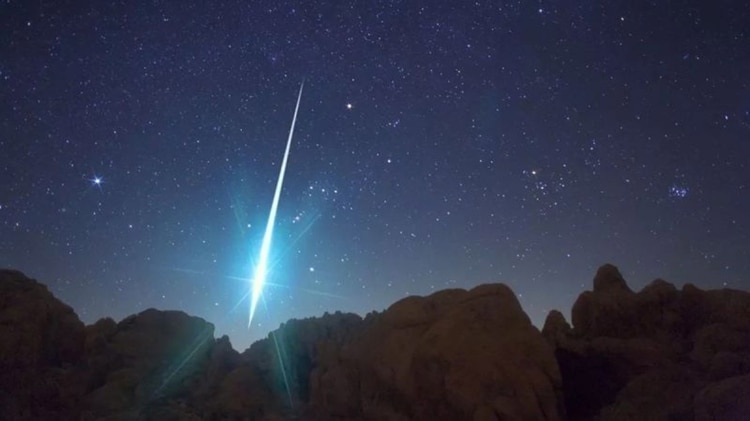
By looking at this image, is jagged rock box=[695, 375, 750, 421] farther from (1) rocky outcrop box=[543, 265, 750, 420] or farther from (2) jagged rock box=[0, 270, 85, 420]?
(2) jagged rock box=[0, 270, 85, 420]

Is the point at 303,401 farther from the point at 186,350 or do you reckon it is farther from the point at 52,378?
the point at 52,378

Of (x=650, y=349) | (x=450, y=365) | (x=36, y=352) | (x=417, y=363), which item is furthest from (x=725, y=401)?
(x=36, y=352)

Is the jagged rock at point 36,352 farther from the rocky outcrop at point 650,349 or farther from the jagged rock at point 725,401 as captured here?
the jagged rock at point 725,401

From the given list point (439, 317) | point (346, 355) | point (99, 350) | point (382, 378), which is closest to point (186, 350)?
point (99, 350)

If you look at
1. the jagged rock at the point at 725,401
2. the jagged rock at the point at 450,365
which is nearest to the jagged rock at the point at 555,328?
the jagged rock at the point at 450,365

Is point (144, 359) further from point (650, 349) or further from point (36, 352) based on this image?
point (650, 349)

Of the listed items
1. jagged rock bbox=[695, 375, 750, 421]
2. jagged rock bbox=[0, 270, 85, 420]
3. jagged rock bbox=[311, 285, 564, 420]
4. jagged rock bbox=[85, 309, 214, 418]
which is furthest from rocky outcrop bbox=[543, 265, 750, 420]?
jagged rock bbox=[0, 270, 85, 420]
